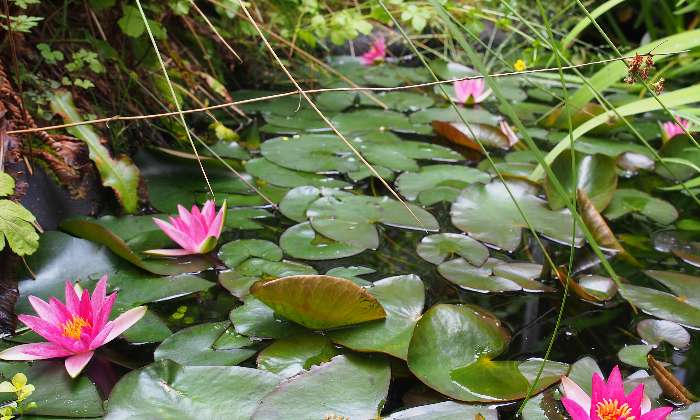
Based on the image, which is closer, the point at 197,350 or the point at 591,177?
the point at 197,350

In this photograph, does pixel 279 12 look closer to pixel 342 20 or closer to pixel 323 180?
pixel 342 20

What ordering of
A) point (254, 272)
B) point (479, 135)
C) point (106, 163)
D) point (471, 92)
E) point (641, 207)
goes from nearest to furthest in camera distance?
point (254, 272) < point (106, 163) < point (641, 207) < point (479, 135) < point (471, 92)

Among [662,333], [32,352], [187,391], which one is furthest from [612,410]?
[32,352]

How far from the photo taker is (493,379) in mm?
825

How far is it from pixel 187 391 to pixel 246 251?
407mm

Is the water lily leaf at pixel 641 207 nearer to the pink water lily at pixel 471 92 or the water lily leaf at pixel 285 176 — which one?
the water lily leaf at pixel 285 176

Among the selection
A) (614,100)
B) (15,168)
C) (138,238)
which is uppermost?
(15,168)

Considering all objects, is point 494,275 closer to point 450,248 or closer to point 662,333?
point 450,248

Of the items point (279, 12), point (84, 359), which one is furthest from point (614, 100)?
point (84, 359)

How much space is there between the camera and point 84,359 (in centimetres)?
83

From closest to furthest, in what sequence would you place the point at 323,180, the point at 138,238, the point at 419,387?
the point at 419,387 → the point at 138,238 → the point at 323,180

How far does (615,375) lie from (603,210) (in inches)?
29.2

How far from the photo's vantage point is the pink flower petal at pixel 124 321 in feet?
2.83

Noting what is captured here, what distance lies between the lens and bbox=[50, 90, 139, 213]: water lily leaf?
4.14 feet
